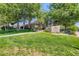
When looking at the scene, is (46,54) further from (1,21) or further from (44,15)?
(1,21)

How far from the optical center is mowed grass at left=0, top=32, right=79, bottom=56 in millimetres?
1863

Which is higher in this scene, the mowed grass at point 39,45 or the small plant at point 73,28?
the small plant at point 73,28

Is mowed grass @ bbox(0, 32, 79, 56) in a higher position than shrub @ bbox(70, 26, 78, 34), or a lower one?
lower

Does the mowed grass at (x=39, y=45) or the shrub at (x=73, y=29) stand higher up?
the shrub at (x=73, y=29)

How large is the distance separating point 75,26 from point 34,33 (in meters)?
0.34

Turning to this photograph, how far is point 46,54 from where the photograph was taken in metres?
1.86

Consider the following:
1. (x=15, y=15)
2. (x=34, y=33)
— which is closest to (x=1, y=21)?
(x=15, y=15)

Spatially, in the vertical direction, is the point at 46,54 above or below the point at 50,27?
below

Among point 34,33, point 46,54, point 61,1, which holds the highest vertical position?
point 61,1

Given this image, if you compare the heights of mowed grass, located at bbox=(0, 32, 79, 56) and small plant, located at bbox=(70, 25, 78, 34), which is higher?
small plant, located at bbox=(70, 25, 78, 34)

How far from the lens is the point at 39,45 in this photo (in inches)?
74.0

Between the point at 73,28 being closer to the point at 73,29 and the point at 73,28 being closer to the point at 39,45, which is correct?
the point at 73,29

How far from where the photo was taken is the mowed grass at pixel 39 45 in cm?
186

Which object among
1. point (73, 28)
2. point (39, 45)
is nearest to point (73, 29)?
point (73, 28)
